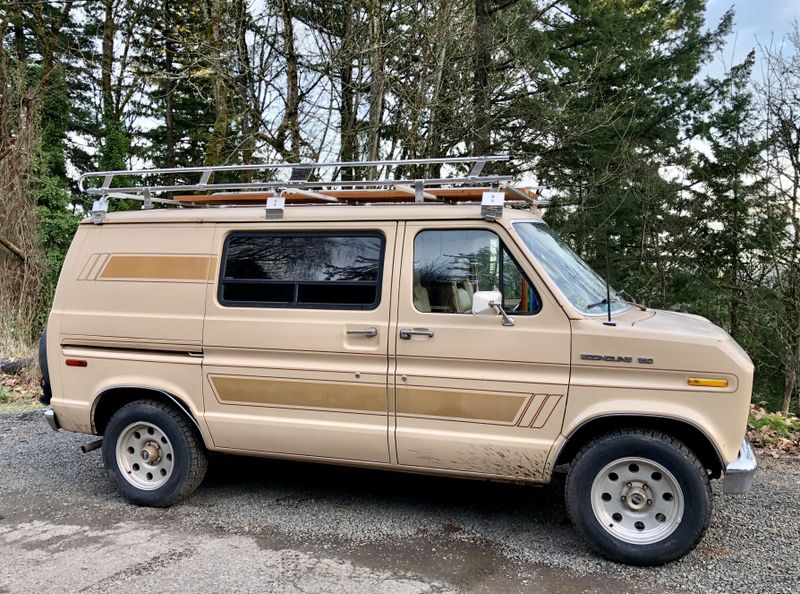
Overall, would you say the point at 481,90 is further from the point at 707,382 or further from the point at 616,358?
the point at 707,382

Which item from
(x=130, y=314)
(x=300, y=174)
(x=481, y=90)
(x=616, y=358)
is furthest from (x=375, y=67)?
(x=616, y=358)

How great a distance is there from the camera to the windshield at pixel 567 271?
405cm

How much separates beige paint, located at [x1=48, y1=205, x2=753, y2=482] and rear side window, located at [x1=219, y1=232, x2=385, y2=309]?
0.26 ft

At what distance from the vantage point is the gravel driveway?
3650 millimetres

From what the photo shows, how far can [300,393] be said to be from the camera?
438 centimetres

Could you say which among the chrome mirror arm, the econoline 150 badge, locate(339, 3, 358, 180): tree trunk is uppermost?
locate(339, 3, 358, 180): tree trunk

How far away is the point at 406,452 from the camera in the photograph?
13.8ft

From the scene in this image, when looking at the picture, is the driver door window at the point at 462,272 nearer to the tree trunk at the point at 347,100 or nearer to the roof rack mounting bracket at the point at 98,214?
the roof rack mounting bracket at the point at 98,214

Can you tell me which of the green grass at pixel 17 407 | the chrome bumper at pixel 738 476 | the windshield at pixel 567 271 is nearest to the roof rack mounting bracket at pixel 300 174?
the windshield at pixel 567 271

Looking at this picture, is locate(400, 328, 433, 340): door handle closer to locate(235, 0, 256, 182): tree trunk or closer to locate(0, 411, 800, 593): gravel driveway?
locate(0, 411, 800, 593): gravel driveway

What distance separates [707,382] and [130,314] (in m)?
3.97

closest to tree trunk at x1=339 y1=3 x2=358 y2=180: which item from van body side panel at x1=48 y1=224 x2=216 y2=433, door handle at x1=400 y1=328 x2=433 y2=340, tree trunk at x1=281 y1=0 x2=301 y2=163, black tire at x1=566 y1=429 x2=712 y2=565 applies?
tree trunk at x1=281 y1=0 x2=301 y2=163

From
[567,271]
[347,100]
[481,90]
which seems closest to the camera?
[567,271]

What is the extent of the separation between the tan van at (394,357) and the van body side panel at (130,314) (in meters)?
0.02
